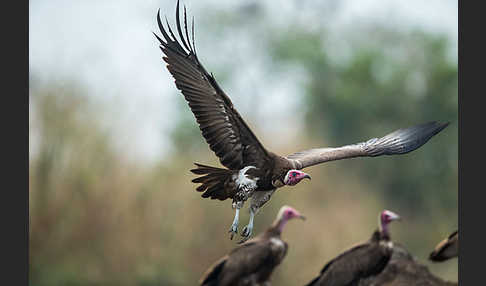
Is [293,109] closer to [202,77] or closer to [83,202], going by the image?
[83,202]

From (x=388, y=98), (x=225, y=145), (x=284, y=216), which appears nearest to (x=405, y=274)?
(x=284, y=216)

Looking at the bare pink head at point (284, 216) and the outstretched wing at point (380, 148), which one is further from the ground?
the outstretched wing at point (380, 148)

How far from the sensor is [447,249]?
251 inches

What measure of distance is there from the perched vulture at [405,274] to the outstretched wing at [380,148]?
6.60 feet

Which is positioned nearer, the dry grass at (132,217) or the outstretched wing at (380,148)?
the outstretched wing at (380,148)

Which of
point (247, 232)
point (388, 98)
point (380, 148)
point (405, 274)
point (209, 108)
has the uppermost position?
point (388, 98)

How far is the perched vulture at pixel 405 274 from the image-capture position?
20.2ft

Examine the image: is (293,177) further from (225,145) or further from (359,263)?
(359,263)

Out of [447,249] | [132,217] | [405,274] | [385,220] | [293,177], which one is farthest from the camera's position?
[132,217]

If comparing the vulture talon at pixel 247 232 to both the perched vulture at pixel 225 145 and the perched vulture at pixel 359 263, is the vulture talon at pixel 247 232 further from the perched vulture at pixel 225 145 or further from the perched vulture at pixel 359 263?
the perched vulture at pixel 359 263

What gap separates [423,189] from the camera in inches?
331

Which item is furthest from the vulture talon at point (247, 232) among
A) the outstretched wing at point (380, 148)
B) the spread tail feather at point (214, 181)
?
the outstretched wing at point (380, 148)

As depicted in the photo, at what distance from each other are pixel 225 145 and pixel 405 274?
10.4ft

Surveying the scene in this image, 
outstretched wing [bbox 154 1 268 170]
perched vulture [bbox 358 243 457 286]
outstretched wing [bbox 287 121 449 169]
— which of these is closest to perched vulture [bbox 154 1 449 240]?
outstretched wing [bbox 154 1 268 170]
